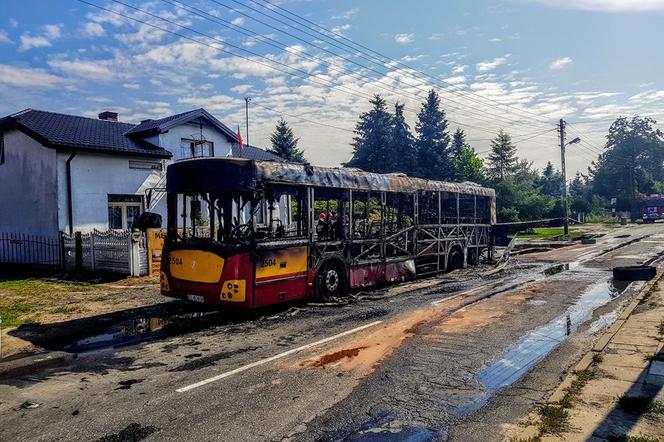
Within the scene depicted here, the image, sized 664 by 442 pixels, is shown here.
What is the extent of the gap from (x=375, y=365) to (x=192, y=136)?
71.0 feet

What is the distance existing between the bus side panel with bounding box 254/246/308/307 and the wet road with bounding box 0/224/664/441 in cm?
41

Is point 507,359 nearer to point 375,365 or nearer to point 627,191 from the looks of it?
point 375,365

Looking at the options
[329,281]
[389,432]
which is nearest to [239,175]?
[329,281]

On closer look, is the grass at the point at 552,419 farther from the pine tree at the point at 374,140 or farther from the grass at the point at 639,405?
the pine tree at the point at 374,140

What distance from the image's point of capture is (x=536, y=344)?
7641 millimetres

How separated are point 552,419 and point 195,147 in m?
23.9

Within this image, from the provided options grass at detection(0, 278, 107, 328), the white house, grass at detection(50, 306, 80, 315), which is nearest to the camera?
grass at detection(0, 278, 107, 328)

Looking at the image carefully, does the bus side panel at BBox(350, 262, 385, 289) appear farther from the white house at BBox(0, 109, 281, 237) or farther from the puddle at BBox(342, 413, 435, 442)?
the white house at BBox(0, 109, 281, 237)

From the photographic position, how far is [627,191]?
78.6m

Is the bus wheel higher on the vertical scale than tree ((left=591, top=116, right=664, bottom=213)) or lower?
lower

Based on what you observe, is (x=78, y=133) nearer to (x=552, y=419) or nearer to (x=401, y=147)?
(x=552, y=419)

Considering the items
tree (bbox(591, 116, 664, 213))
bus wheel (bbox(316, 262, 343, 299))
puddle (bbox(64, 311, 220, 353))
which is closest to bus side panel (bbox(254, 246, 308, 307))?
bus wheel (bbox(316, 262, 343, 299))

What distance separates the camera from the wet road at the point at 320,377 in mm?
4758

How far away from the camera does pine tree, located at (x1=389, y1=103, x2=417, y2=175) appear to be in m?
61.2
